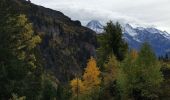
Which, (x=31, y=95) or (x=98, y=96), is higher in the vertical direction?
(x=31, y=95)

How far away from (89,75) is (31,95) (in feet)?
134

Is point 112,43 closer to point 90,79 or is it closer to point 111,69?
point 111,69

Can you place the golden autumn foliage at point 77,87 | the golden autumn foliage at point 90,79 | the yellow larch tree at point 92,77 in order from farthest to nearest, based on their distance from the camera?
the golden autumn foliage at point 77,87 → the yellow larch tree at point 92,77 → the golden autumn foliage at point 90,79

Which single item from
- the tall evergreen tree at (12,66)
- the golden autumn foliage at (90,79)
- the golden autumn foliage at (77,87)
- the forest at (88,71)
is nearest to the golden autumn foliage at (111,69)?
the forest at (88,71)

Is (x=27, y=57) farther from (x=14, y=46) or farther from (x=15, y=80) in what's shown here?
(x=15, y=80)

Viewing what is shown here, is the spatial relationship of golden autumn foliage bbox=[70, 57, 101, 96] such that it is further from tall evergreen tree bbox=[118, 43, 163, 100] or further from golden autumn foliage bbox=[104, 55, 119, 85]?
tall evergreen tree bbox=[118, 43, 163, 100]

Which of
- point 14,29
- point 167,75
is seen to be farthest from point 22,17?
point 167,75

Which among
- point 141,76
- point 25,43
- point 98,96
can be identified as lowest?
point 98,96

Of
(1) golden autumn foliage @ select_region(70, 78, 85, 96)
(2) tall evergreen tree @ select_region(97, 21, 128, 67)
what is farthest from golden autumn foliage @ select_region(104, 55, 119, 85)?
(1) golden autumn foliage @ select_region(70, 78, 85, 96)

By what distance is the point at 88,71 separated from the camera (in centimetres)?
7931

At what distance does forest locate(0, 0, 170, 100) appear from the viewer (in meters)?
37.7

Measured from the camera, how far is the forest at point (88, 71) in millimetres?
37688

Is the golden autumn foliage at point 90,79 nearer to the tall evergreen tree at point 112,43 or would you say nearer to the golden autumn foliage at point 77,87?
the golden autumn foliage at point 77,87

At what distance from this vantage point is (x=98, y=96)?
239ft
